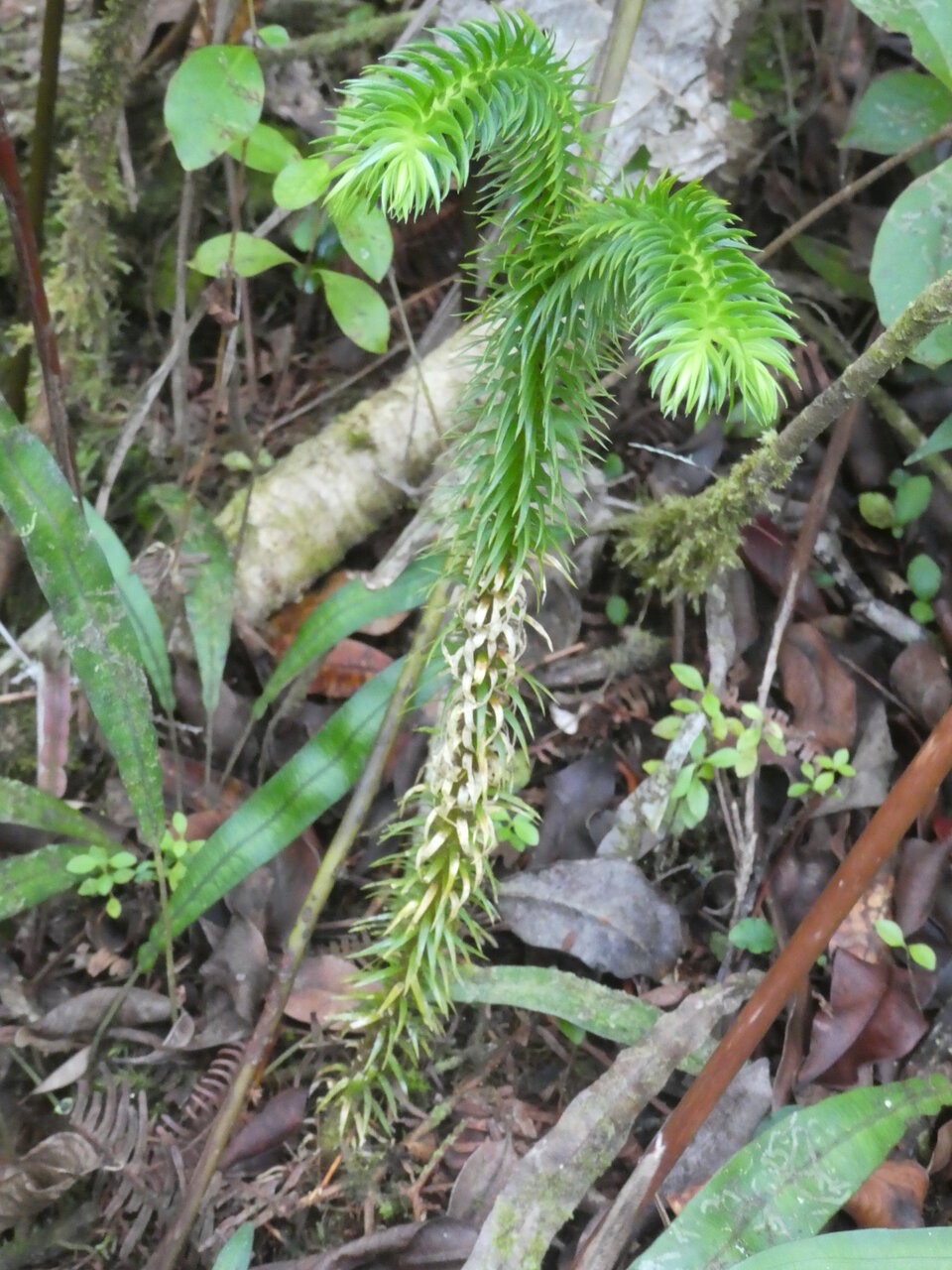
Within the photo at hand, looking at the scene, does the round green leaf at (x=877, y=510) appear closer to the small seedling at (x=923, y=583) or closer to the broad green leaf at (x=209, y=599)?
the small seedling at (x=923, y=583)

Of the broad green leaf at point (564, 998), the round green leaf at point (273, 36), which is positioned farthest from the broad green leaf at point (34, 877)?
the round green leaf at point (273, 36)

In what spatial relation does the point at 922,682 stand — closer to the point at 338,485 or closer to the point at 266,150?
the point at 338,485

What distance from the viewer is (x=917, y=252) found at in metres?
1.27

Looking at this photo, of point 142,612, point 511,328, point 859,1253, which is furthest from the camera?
point 142,612

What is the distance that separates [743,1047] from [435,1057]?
460 millimetres

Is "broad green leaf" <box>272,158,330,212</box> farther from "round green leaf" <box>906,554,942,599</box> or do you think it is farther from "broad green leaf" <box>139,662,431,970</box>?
"round green leaf" <box>906,554,942,599</box>

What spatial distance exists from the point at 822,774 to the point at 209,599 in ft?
3.21

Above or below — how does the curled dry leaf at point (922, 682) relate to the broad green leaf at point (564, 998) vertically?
above

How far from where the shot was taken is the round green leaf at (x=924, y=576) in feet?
5.29

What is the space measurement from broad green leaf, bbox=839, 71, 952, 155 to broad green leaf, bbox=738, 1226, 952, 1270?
1525mm

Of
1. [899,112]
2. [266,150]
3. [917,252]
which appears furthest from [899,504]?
[266,150]

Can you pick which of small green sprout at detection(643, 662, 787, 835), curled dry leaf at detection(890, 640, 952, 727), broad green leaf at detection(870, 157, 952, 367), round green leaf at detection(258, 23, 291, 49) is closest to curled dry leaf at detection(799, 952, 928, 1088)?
small green sprout at detection(643, 662, 787, 835)

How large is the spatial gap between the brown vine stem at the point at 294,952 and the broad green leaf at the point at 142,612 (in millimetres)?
347

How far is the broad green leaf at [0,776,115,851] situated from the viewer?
51.1 inches
